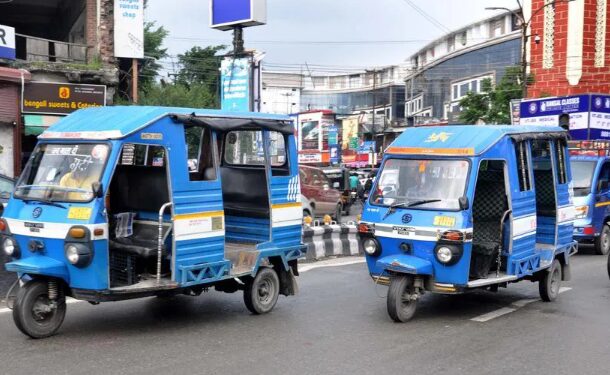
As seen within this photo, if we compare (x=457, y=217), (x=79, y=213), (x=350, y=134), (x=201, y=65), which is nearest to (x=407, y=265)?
(x=457, y=217)

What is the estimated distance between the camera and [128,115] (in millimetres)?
6891

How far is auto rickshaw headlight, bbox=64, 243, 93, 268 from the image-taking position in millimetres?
6281

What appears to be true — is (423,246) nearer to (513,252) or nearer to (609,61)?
(513,252)

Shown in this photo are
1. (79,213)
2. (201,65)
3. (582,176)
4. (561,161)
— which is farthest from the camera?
(201,65)

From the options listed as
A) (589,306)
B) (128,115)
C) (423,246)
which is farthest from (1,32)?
(589,306)

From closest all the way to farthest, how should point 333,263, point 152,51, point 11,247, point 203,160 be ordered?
1. point 11,247
2. point 203,160
3. point 333,263
4. point 152,51

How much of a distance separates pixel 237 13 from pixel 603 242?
40.2 feet

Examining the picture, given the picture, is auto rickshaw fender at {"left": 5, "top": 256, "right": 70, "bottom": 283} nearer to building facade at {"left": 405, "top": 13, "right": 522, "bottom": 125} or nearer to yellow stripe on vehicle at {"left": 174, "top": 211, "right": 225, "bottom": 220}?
yellow stripe on vehicle at {"left": 174, "top": 211, "right": 225, "bottom": 220}

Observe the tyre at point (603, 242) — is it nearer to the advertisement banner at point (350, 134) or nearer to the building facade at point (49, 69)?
the building facade at point (49, 69)

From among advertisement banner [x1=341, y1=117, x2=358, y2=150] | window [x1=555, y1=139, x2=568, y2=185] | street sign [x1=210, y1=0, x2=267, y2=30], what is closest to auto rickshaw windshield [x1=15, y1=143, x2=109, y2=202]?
window [x1=555, y1=139, x2=568, y2=185]

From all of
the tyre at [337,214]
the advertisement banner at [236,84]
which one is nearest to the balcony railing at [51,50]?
the advertisement banner at [236,84]

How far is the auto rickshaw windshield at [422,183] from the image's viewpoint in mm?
7824

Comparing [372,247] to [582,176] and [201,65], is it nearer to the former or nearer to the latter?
[582,176]

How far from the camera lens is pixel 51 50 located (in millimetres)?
20406
